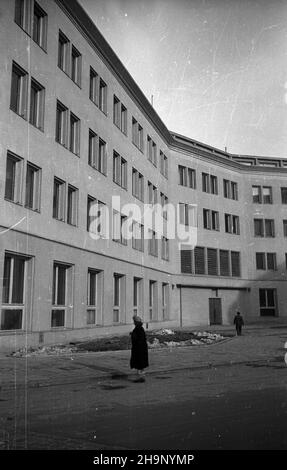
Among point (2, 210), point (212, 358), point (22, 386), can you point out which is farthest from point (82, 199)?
point (22, 386)

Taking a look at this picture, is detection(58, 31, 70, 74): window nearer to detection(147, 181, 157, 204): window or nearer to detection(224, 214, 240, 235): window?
detection(147, 181, 157, 204): window

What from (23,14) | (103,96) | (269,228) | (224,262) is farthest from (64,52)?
(269,228)

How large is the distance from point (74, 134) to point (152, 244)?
12764mm

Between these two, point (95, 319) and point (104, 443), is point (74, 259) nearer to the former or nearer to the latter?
point (95, 319)

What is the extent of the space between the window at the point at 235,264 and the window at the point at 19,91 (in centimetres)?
2809

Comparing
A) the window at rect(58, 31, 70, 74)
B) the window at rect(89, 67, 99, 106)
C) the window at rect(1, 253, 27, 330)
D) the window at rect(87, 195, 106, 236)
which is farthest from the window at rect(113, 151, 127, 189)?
the window at rect(1, 253, 27, 330)

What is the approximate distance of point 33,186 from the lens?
18.4 meters

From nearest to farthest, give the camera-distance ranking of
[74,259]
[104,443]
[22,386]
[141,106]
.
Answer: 1. [104,443]
2. [22,386]
3. [74,259]
4. [141,106]

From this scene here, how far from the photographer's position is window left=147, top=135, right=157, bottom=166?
3372cm

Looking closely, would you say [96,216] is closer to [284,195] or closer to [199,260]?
[199,260]

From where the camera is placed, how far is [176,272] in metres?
37.3

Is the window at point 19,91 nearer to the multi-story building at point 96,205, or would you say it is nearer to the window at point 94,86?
the multi-story building at point 96,205

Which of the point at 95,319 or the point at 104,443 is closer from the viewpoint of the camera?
the point at 104,443

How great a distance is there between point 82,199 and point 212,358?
10.2m
